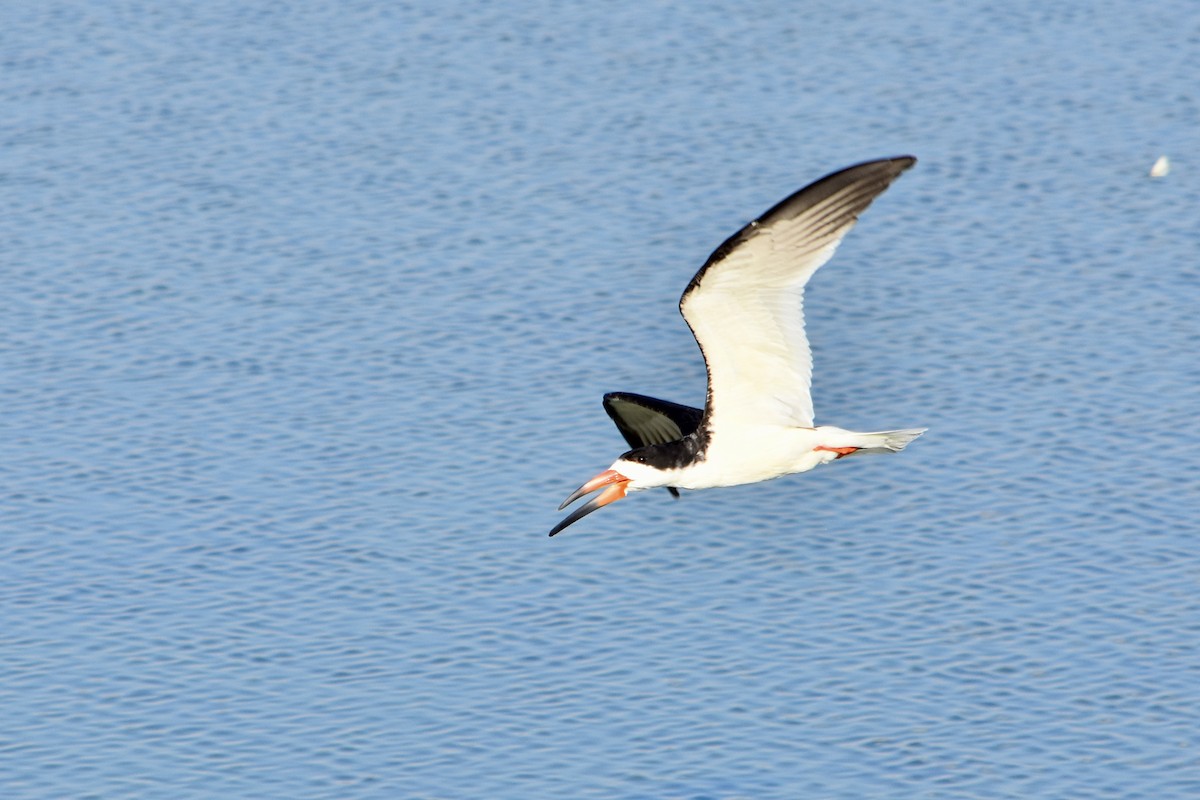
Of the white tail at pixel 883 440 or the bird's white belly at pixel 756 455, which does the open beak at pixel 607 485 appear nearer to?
the bird's white belly at pixel 756 455

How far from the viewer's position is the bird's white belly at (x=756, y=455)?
13797 millimetres

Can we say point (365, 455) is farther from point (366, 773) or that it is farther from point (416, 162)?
point (416, 162)

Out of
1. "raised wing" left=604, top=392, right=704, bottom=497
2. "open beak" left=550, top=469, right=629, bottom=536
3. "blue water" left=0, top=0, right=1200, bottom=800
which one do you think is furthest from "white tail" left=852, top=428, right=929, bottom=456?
"blue water" left=0, top=0, right=1200, bottom=800

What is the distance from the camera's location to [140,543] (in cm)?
1909

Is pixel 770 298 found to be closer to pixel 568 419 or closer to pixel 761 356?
pixel 761 356

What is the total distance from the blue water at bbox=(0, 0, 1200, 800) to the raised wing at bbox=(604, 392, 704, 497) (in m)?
2.27

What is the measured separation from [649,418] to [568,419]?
568 cm

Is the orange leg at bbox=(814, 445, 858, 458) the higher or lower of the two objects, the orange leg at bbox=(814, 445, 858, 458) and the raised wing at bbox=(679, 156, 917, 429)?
the lower

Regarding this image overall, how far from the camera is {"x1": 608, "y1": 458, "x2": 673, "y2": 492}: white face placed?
1412 cm

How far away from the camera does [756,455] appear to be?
13859mm

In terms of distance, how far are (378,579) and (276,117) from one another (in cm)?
1456

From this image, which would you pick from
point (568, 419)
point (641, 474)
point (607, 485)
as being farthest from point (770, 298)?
point (568, 419)

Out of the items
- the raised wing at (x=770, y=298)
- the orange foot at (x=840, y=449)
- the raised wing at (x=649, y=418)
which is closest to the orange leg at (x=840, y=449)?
the orange foot at (x=840, y=449)

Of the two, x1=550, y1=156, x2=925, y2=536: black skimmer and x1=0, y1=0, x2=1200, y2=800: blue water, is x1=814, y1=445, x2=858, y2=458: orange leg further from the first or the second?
x1=0, y1=0, x2=1200, y2=800: blue water
